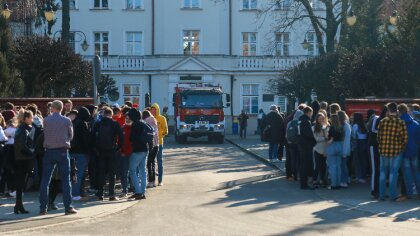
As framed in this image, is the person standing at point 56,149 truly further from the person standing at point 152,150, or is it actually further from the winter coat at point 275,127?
the winter coat at point 275,127

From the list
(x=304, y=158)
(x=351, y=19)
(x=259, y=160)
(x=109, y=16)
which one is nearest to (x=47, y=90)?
(x=259, y=160)

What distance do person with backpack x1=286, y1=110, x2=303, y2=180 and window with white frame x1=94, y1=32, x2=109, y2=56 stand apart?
3862 cm

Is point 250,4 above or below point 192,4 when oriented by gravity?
above

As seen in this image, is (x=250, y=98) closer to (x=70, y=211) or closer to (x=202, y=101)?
(x=202, y=101)

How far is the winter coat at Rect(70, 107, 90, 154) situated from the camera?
1575 centimetres

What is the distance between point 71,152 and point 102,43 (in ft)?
140

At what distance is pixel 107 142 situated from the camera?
16109 millimetres

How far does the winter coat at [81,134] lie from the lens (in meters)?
15.8

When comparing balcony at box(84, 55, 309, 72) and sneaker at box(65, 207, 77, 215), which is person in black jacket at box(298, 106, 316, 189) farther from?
balcony at box(84, 55, 309, 72)

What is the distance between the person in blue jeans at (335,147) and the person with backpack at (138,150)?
4.47 metres

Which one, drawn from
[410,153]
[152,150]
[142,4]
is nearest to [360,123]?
[410,153]

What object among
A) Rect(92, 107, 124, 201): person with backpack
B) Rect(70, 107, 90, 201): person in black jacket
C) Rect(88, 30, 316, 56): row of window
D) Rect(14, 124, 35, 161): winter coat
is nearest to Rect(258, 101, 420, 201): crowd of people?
Rect(92, 107, 124, 201): person with backpack

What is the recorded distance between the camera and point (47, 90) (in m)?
31.1

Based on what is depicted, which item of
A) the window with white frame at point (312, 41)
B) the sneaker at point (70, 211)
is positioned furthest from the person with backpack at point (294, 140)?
the window with white frame at point (312, 41)
